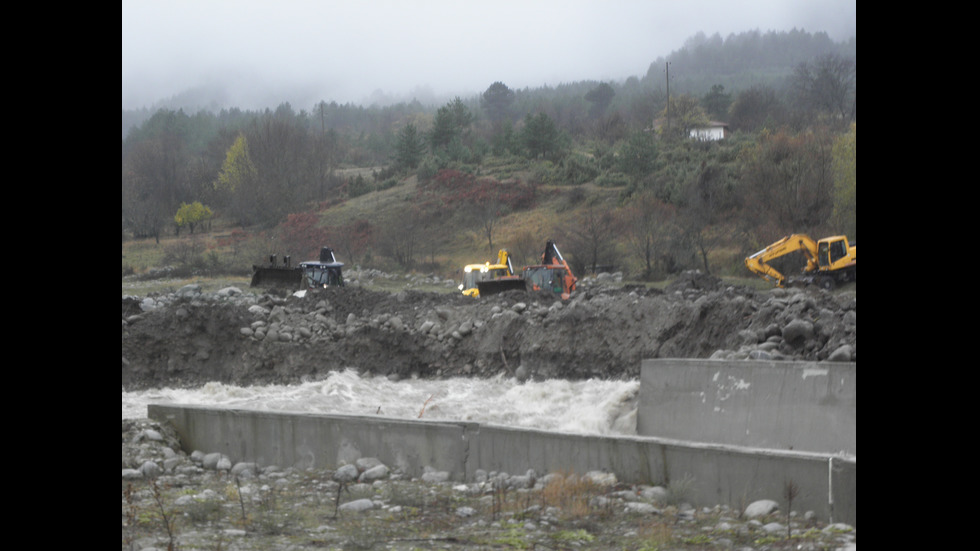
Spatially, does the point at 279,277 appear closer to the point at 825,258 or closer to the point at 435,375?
the point at 435,375

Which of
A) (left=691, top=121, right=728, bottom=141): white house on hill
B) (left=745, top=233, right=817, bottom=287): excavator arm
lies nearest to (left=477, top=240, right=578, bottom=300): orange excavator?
(left=745, top=233, right=817, bottom=287): excavator arm

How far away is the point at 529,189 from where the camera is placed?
5184 centimetres

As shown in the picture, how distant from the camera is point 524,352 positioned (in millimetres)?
16969

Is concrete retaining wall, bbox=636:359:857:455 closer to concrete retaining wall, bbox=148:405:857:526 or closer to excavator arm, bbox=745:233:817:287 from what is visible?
concrete retaining wall, bbox=148:405:857:526

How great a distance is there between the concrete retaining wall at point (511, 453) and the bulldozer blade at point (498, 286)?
13.1 metres

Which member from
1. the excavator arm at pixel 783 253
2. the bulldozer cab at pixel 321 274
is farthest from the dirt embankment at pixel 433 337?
the excavator arm at pixel 783 253

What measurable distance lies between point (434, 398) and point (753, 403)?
8.07 m

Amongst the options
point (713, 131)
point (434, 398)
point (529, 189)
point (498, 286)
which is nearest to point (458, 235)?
point (529, 189)

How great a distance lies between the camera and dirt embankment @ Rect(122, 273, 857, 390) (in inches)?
621

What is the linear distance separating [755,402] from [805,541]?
3318 millimetres

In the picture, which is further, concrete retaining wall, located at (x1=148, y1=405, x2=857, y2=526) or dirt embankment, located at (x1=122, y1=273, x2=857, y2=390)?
dirt embankment, located at (x1=122, y1=273, x2=857, y2=390)

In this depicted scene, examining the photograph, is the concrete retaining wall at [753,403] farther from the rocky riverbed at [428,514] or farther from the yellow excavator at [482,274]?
the yellow excavator at [482,274]

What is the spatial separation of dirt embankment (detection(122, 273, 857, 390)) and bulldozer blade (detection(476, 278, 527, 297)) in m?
2.04

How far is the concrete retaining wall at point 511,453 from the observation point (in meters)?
5.82
